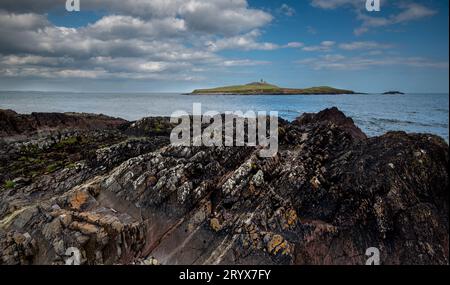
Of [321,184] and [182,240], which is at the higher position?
[321,184]

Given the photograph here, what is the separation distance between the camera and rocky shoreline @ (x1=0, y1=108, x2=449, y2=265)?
13672mm

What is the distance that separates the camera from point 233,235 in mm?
14086

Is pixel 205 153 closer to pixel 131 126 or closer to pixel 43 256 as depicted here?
pixel 43 256

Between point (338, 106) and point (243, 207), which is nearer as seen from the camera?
point (243, 207)

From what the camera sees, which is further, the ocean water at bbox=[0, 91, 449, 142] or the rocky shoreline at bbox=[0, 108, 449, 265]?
the ocean water at bbox=[0, 91, 449, 142]

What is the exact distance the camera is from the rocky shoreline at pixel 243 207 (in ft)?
44.9

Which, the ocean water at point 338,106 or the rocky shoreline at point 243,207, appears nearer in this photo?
the rocky shoreline at point 243,207

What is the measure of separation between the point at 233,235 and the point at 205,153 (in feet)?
19.4

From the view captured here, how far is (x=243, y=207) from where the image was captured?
15.2 m

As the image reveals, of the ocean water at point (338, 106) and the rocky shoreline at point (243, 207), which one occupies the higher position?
the ocean water at point (338, 106)

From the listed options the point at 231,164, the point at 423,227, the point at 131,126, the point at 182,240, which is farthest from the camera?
the point at 131,126

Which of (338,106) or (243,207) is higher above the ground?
(338,106)

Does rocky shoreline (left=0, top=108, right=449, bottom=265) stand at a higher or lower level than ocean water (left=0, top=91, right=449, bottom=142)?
lower
